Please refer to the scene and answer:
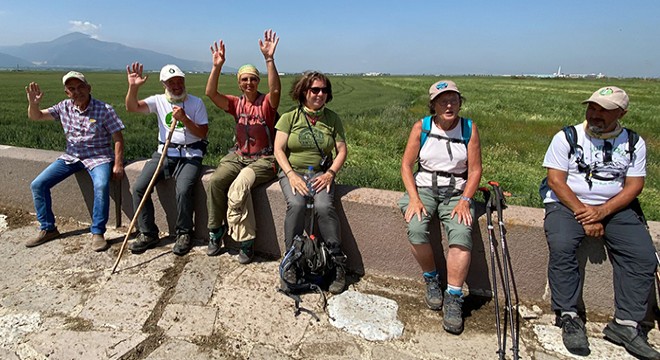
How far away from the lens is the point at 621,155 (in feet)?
11.6

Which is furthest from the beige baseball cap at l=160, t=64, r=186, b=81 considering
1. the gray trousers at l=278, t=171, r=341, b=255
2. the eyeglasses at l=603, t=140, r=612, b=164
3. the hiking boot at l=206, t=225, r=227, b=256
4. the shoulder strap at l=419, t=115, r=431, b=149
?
the eyeglasses at l=603, t=140, r=612, b=164

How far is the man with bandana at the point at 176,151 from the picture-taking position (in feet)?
15.1

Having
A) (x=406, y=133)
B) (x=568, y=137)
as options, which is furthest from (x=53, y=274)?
(x=406, y=133)

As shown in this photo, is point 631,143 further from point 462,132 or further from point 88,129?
point 88,129

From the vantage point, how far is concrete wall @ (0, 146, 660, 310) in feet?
12.0

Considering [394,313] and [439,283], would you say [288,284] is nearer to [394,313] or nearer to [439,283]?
[394,313]

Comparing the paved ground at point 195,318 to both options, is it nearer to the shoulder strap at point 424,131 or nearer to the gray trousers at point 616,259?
the gray trousers at point 616,259

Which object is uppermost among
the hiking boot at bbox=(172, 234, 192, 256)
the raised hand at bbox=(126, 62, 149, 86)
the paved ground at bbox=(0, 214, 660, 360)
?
the raised hand at bbox=(126, 62, 149, 86)

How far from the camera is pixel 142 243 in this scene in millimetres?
4652

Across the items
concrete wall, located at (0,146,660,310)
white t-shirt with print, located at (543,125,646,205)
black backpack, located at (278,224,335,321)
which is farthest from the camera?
black backpack, located at (278,224,335,321)

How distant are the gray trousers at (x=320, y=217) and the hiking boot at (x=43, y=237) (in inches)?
117

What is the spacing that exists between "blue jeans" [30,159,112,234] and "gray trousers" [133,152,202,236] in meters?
0.38

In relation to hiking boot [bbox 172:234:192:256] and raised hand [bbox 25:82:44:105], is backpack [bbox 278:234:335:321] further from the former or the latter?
raised hand [bbox 25:82:44:105]

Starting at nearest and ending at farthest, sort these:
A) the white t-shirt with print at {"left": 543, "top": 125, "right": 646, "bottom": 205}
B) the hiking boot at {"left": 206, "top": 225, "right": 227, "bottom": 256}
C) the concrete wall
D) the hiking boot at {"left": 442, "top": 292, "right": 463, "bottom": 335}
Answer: the hiking boot at {"left": 442, "top": 292, "right": 463, "bottom": 335} < the white t-shirt with print at {"left": 543, "top": 125, "right": 646, "bottom": 205} < the concrete wall < the hiking boot at {"left": 206, "top": 225, "right": 227, "bottom": 256}
